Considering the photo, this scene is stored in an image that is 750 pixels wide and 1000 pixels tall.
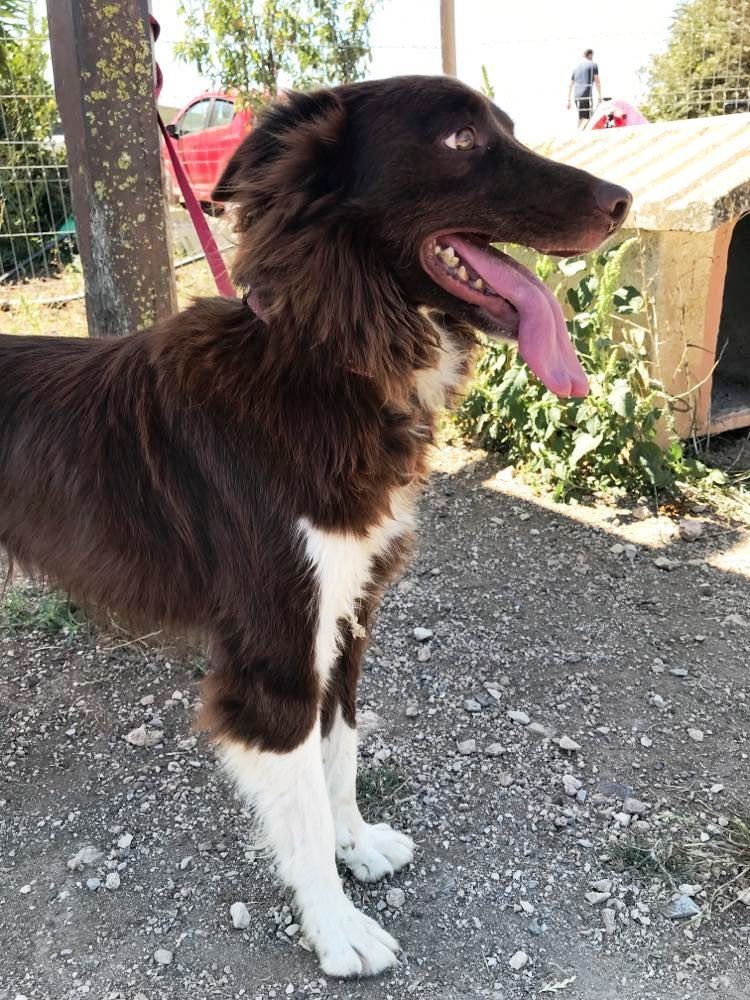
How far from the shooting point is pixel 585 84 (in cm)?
1124

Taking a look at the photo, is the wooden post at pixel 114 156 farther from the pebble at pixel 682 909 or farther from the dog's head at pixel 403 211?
the pebble at pixel 682 909

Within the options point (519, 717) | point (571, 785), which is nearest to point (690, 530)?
point (519, 717)

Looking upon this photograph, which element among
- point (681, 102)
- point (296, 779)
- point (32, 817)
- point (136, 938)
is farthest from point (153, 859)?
point (681, 102)

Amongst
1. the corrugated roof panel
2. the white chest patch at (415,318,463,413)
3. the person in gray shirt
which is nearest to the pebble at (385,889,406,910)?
the white chest patch at (415,318,463,413)

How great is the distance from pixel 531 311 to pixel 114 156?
1.78 meters

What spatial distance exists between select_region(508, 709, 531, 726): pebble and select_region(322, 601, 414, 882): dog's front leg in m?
0.66

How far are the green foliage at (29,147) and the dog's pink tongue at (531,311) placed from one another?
5532mm

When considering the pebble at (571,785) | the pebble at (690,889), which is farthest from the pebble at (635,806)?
the pebble at (690,889)

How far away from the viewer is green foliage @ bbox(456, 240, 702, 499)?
3922mm

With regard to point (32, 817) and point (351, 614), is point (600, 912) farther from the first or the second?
point (32, 817)

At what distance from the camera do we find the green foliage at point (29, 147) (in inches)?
255

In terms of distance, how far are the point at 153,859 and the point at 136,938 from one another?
10.2 inches

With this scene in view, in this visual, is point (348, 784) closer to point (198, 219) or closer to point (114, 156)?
point (198, 219)

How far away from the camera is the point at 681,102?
11.1 m
